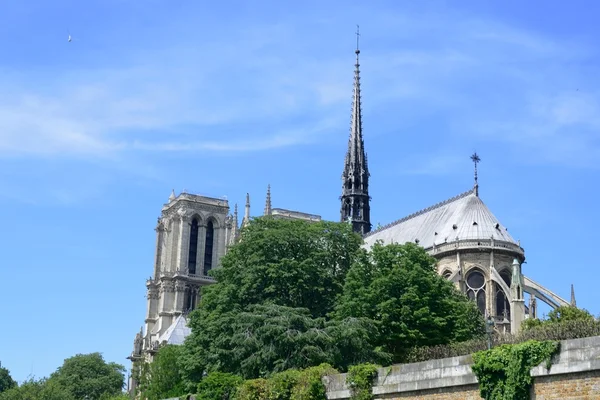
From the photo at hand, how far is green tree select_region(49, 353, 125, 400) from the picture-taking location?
118m

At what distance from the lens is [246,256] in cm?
5231

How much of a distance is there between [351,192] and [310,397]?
237ft

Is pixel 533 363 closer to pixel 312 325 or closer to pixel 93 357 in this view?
pixel 312 325

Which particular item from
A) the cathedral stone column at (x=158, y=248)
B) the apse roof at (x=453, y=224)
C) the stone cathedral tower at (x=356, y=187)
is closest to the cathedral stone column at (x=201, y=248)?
the cathedral stone column at (x=158, y=248)

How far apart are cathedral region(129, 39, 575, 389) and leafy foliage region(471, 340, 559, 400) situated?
3583 centimetres

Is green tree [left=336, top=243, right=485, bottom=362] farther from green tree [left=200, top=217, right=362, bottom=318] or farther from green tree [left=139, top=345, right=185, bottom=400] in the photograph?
green tree [left=139, top=345, right=185, bottom=400]

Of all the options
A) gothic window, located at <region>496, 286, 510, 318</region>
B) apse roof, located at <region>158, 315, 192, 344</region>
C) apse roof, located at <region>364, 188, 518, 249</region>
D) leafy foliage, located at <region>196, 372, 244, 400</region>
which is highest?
apse roof, located at <region>364, 188, 518, 249</region>

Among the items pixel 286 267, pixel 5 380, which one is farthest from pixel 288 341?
pixel 5 380

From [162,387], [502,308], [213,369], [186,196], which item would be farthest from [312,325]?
→ [186,196]

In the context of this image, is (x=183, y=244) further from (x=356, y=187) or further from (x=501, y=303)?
(x=501, y=303)

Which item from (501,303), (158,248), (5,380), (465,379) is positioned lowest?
(465,379)

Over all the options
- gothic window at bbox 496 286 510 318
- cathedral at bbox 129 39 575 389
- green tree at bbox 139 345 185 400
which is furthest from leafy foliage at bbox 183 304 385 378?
gothic window at bbox 496 286 510 318

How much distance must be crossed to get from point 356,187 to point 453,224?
74.7ft

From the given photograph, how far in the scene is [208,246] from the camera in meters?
125
